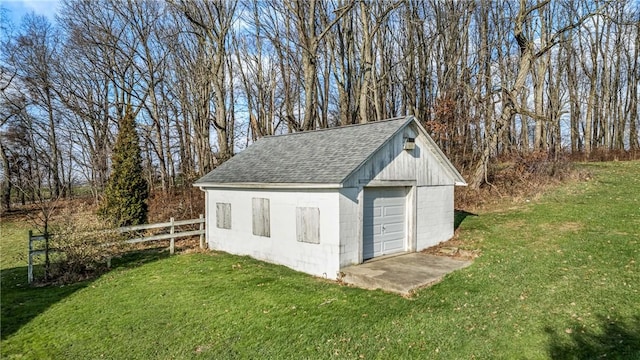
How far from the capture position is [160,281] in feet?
33.8

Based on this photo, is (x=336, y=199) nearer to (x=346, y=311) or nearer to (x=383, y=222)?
(x=383, y=222)

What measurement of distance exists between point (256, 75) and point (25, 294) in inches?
913

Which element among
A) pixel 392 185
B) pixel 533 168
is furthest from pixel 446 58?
pixel 392 185

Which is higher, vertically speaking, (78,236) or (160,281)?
(78,236)

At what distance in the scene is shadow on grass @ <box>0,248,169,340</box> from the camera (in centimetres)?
822

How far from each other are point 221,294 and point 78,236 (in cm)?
520

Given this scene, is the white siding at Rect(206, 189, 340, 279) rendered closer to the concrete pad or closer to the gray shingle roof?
the gray shingle roof

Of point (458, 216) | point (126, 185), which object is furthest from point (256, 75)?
point (458, 216)

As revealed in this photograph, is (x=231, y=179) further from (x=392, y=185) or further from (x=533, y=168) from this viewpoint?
(x=533, y=168)

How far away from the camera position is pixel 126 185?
17.5m

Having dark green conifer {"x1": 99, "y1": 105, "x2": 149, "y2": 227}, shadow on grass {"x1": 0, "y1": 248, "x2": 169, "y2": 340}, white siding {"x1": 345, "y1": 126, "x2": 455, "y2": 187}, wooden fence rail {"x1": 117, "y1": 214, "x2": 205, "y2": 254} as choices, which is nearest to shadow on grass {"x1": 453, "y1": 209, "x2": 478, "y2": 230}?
white siding {"x1": 345, "y1": 126, "x2": 455, "y2": 187}

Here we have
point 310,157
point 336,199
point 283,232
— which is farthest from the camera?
point 310,157

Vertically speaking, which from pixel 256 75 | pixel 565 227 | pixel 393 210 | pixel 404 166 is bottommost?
pixel 565 227

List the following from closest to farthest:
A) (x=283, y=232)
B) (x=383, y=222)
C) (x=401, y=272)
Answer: (x=401, y=272) → (x=283, y=232) → (x=383, y=222)
